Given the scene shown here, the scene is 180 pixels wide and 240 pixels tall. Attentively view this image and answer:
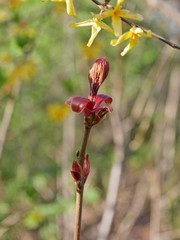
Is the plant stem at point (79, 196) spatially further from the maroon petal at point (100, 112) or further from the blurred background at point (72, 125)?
the blurred background at point (72, 125)

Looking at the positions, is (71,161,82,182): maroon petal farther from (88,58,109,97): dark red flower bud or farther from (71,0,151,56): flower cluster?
(71,0,151,56): flower cluster

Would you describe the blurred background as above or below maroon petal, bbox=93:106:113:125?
above

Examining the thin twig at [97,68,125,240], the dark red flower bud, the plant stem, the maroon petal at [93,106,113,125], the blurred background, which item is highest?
the blurred background

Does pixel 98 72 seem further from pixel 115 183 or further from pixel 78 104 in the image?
pixel 115 183

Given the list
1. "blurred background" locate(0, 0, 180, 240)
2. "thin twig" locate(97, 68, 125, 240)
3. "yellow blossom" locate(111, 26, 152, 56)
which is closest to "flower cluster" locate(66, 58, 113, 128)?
"yellow blossom" locate(111, 26, 152, 56)

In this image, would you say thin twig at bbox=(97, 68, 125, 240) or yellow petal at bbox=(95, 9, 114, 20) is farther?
thin twig at bbox=(97, 68, 125, 240)

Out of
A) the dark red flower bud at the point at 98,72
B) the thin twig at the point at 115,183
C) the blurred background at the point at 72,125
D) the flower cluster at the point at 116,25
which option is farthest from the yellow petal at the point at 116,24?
the thin twig at the point at 115,183
